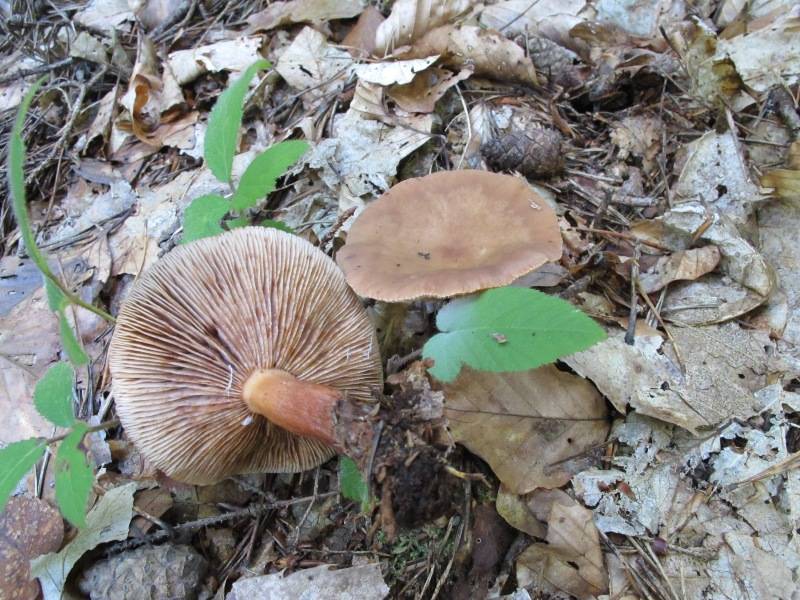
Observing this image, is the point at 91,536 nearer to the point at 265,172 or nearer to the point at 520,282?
the point at 265,172

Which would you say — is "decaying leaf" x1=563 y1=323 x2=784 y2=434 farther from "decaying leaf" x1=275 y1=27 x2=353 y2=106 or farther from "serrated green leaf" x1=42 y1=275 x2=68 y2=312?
"decaying leaf" x1=275 y1=27 x2=353 y2=106

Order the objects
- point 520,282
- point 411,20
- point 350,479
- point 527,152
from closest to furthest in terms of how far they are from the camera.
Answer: point 350,479 < point 520,282 < point 527,152 < point 411,20

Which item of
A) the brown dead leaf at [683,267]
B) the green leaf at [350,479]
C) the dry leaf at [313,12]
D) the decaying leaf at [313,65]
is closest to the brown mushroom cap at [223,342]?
the green leaf at [350,479]

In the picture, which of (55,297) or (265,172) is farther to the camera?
(265,172)

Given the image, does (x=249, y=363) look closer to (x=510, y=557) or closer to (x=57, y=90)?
(x=510, y=557)

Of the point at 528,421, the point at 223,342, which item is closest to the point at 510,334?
the point at 528,421

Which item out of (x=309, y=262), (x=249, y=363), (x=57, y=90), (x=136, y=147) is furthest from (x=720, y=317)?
(x=57, y=90)

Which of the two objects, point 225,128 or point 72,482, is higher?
point 225,128

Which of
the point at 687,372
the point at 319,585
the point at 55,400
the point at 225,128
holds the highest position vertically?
the point at 225,128

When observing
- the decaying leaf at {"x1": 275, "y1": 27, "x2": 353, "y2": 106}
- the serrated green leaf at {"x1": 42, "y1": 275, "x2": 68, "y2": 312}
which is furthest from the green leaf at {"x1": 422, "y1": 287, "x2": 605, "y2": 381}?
the decaying leaf at {"x1": 275, "y1": 27, "x2": 353, "y2": 106}
